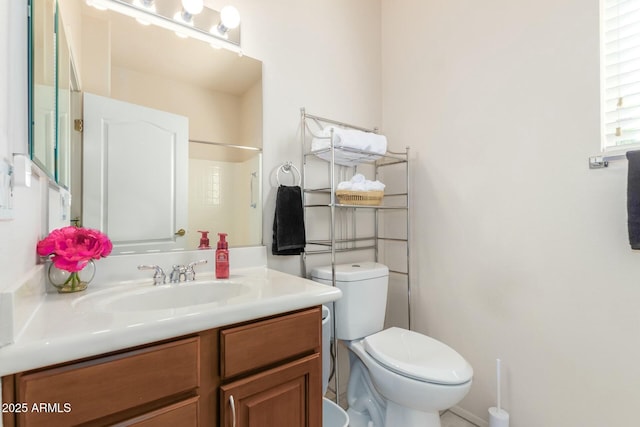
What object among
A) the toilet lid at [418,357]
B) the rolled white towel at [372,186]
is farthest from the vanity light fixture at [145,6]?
the toilet lid at [418,357]

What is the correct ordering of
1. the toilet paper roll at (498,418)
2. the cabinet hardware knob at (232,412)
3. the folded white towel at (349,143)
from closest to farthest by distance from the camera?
1. the cabinet hardware knob at (232,412)
2. the toilet paper roll at (498,418)
3. the folded white towel at (349,143)

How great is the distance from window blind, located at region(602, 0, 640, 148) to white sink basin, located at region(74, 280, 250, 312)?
157cm

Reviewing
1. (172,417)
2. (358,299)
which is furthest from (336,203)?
(172,417)

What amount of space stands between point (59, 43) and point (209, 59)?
0.59m

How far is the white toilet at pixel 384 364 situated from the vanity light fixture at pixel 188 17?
47.4 inches

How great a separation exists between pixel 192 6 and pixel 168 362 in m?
1.36

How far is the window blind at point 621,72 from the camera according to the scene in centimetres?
117

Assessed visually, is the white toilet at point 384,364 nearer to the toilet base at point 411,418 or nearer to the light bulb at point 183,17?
the toilet base at point 411,418

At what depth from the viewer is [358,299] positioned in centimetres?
151

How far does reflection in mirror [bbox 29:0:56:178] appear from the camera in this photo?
2.27 feet

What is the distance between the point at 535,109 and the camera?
138cm

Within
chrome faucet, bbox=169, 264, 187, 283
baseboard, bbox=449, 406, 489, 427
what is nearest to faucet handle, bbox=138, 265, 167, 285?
chrome faucet, bbox=169, 264, 187, 283

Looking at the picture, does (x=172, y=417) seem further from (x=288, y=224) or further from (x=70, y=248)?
(x=288, y=224)

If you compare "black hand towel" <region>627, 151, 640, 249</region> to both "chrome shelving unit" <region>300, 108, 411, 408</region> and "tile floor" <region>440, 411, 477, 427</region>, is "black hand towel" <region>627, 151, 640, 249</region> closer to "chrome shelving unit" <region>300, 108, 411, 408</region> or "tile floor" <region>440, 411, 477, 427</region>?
"chrome shelving unit" <region>300, 108, 411, 408</region>
